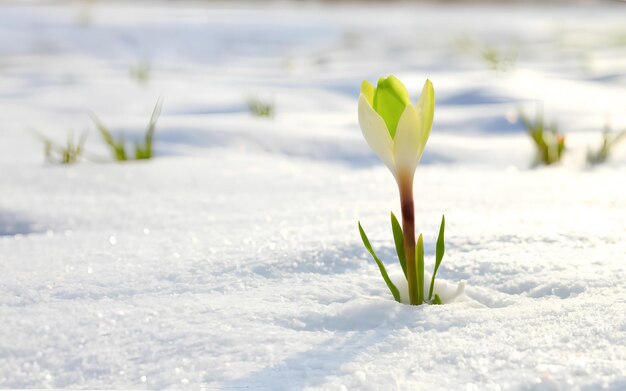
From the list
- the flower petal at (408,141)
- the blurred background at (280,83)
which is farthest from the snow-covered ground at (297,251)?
the flower petal at (408,141)

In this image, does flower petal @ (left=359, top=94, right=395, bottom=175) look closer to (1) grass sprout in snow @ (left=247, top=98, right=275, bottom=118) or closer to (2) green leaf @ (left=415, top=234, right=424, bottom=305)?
(2) green leaf @ (left=415, top=234, right=424, bottom=305)

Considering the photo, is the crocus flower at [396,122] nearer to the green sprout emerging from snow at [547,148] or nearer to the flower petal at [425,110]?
the flower petal at [425,110]

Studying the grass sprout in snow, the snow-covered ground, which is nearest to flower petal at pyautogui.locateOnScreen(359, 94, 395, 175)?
the snow-covered ground

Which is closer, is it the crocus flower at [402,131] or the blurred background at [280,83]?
the crocus flower at [402,131]

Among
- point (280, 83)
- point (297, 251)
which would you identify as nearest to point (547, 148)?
point (297, 251)

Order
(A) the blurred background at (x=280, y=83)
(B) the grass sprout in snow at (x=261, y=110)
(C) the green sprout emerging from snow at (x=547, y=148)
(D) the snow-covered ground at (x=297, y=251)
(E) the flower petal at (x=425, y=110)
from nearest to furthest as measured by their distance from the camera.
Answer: (D) the snow-covered ground at (x=297, y=251)
(E) the flower petal at (x=425, y=110)
(C) the green sprout emerging from snow at (x=547, y=148)
(A) the blurred background at (x=280, y=83)
(B) the grass sprout in snow at (x=261, y=110)

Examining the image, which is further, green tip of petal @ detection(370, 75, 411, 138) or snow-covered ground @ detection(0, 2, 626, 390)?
green tip of petal @ detection(370, 75, 411, 138)

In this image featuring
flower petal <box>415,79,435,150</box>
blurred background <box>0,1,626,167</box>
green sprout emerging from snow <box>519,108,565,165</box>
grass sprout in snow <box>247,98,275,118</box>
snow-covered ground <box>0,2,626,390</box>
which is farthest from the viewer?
grass sprout in snow <box>247,98,275,118</box>

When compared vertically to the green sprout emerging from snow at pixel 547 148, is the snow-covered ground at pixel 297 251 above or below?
below
